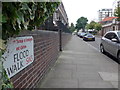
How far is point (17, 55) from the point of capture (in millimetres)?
2719

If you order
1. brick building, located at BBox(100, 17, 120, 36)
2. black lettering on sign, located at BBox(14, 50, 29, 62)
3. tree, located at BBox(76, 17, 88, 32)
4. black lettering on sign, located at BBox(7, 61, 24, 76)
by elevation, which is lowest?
black lettering on sign, located at BBox(7, 61, 24, 76)

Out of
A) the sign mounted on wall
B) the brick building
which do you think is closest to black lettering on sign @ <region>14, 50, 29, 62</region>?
the sign mounted on wall

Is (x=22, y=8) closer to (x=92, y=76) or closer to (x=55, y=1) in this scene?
(x=55, y=1)

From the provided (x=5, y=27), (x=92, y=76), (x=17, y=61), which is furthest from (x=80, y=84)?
(x=5, y=27)

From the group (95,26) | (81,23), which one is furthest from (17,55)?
(81,23)

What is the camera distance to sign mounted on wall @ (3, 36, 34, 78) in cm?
236

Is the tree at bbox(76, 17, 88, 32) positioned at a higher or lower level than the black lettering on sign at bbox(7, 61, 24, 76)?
higher

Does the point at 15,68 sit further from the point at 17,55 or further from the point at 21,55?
the point at 21,55

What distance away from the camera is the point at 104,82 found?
A: 4379 mm

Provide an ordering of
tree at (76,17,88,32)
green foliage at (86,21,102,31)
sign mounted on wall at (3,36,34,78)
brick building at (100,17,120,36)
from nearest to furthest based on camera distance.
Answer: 1. sign mounted on wall at (3,36,34,78)
2. brick building at (100,17,120,36)
3. green foliage at (86,21,102,31)
4. tree at (76,17,88,32)

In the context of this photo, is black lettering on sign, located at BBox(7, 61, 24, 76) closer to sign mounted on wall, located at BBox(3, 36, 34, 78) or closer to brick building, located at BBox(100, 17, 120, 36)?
sign mounted on wall, located at BBox(3, 36, 34, 78)

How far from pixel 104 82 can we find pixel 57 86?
4.64 feet

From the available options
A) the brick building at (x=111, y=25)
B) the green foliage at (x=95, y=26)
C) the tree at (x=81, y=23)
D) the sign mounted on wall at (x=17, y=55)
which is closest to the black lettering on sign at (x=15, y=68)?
the sign mounted on wall at (x=17, y=55)

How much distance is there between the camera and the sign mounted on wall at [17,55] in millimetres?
2361
